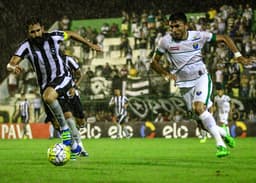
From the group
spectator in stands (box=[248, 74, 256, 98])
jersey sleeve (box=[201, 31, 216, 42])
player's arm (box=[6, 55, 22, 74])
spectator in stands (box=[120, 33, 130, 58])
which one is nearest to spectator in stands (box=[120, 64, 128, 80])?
spectator in stands (box=[120, 33, 130, 58])

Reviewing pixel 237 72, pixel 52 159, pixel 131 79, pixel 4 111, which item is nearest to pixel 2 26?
pixel 4 111

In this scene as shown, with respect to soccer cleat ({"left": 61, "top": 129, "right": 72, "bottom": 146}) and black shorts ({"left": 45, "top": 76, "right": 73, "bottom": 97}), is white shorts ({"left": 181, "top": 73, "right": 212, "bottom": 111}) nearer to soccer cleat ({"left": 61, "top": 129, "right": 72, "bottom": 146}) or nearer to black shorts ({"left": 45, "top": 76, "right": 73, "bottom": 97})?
black shorts ({"left": 45, "top": 76, "right": 73, "bottom": 97})

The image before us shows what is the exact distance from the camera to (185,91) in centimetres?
1197

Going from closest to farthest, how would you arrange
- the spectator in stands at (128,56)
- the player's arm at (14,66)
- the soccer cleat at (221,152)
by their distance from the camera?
the player's arm at (14,66)
the soccer cleat at (221,152)
the spectator in stands at (128,56)

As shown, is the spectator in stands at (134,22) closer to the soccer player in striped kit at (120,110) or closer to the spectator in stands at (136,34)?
the spectator in stands at (136,34)

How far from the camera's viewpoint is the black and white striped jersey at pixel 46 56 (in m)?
11.4

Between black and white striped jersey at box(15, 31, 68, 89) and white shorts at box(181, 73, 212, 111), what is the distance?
2162 millimetres

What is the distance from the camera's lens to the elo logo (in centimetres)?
2814

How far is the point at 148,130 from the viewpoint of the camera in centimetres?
2822

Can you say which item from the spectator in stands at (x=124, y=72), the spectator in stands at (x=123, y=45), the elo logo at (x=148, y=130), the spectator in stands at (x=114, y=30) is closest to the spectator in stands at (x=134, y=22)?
the spectator in stands at (x=114, y=30)

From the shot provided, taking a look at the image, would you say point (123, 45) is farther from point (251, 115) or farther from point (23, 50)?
point (23, 50)

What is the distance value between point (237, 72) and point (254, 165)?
663 inches

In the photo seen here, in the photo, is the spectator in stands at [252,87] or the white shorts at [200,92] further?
the spectator in stands at [252,87]

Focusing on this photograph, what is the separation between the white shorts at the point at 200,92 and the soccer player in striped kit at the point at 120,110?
15.9 m
